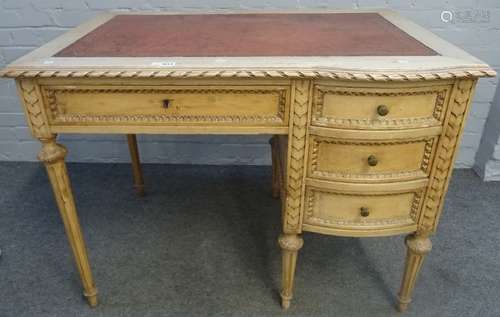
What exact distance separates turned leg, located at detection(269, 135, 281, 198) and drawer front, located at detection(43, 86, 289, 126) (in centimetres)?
57

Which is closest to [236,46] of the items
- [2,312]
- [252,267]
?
[252,267]

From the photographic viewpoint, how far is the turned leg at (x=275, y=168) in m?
1.54

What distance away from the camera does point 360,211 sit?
1042mm

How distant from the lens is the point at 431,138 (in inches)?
36.8

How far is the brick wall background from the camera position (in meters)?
1.63

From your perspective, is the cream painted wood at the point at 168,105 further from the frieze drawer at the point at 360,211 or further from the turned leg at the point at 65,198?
the frieze drawer at the point at 360,211

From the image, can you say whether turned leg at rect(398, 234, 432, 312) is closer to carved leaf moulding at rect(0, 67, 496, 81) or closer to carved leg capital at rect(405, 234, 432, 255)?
carved leg capital at rect(405, 234, 432, 255)

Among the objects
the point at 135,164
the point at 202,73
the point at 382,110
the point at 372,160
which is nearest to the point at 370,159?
the point at 372,160

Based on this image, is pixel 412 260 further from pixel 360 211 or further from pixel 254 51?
pixel 254 51

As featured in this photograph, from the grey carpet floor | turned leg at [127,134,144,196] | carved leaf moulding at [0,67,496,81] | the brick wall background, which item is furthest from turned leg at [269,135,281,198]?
carved leaf moulding at [0,67,496,81]

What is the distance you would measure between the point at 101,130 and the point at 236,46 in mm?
380

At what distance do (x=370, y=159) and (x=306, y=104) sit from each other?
203mm

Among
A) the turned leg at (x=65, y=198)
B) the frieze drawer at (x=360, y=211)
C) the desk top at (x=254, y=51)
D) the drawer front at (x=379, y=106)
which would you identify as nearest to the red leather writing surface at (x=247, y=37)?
the desk top at (x=254, y=51)

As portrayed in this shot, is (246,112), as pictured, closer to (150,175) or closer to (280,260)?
(280,260)
